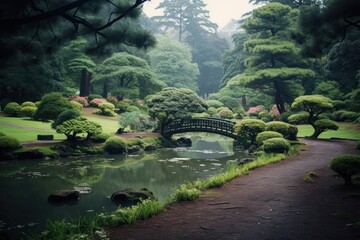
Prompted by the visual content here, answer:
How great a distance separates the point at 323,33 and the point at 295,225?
4.61 meters

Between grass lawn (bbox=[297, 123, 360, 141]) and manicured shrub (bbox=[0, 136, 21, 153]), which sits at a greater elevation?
grass lawn (bbox=[297, 123, 360, 141])

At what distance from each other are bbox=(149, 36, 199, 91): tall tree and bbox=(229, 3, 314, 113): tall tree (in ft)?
62.1

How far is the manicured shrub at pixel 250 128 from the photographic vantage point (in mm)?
19344

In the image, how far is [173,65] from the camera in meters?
47.3

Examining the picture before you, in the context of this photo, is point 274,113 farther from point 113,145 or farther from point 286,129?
point 113,145

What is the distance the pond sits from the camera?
827 centimetres

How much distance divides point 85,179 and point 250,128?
11.1 metres

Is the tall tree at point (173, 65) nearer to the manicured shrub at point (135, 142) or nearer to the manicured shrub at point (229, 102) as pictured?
the manicured shrub at point (229, 102)

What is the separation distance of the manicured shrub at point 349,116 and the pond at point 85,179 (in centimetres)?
1094

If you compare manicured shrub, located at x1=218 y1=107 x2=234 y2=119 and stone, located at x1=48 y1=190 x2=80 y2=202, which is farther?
manicured shrub, located at x1=218 y1=107 x2=234 y2=119

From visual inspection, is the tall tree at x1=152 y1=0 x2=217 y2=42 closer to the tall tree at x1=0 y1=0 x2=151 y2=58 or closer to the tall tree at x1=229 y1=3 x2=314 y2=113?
the tall tree at x1=229 y1=3 x2=314 y2=113

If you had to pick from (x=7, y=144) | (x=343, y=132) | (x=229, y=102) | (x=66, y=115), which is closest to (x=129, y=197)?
(x=7, y=144)

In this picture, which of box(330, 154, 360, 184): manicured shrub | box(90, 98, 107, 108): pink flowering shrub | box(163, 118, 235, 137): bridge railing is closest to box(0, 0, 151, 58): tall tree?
box(330, 154, 360, 184): manicured shrub

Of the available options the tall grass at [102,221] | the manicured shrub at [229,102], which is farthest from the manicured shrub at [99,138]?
the manicured shrub at [229,102]
